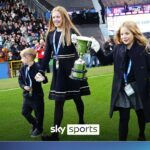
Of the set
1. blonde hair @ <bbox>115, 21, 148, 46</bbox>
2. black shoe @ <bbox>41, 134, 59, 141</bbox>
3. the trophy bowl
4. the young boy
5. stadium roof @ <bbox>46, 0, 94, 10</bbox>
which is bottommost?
black shoe @ <bbox>41, 134, 59, 141</bbox>

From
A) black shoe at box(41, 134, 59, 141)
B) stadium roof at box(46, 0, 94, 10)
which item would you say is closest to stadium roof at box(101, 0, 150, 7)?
stadium roof at box(46, 0, 94, 10)

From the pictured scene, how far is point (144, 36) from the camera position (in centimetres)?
263

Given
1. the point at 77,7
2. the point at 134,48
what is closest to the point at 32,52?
the point at 77,7

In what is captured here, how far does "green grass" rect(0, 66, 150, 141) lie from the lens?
2820 millimetres

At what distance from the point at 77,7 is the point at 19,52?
0.35 meters

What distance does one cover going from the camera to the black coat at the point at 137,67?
8.38ft

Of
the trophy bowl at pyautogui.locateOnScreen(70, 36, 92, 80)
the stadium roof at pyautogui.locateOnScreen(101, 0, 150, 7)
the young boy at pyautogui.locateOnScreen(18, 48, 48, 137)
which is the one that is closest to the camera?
the trophy bowl at pyautogui.locateOnScreen(70, 36, 92, 80)

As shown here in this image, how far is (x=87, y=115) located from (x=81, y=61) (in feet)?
1.55

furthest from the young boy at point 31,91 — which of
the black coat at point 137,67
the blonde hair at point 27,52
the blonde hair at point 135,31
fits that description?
the blonde hair at point 135,31

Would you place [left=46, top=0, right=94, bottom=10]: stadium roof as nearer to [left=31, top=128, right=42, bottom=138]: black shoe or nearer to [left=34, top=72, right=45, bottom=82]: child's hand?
[left=34, top=72, right=45, bottom=82]: child's hand

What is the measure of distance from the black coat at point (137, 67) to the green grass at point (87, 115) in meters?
0.24

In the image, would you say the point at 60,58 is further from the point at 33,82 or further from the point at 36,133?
the point at 36,133

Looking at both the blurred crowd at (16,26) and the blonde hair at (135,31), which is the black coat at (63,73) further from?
the blonde hair at (135,31)

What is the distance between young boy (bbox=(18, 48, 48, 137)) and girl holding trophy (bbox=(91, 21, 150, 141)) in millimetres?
353
